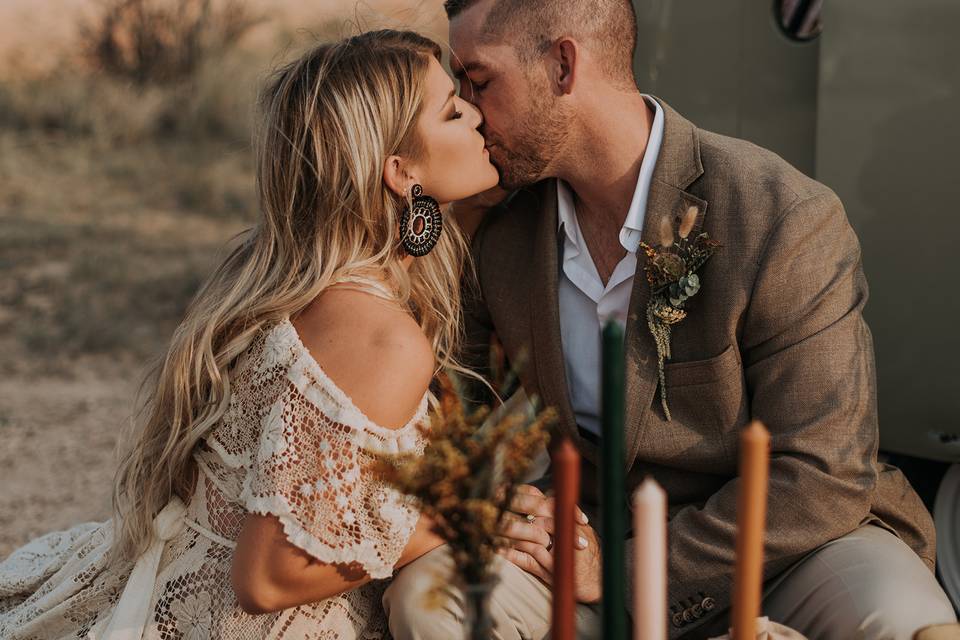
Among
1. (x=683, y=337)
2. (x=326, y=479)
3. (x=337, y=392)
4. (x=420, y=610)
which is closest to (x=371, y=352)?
(x=337, y=392)

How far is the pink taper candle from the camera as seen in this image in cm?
100

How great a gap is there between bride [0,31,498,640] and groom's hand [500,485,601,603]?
0.20 m

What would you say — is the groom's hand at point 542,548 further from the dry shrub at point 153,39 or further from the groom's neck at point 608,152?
the dry shrub at point 153,39

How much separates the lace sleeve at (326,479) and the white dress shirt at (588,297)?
2.35ft

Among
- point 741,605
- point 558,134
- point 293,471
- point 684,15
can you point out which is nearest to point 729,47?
point 684,15

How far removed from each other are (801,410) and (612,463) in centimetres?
138

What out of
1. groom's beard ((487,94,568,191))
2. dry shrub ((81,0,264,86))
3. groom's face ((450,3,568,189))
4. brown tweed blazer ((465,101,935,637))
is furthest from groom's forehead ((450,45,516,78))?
dry shrub ((81,0,264,86))

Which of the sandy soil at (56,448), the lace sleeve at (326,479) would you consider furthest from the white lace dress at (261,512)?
the sandy soil at (56,448)

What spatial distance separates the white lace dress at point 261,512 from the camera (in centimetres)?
203

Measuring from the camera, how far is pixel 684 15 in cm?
337

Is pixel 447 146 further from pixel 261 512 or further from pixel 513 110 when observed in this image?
pixel 261 512

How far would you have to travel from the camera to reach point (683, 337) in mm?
2461

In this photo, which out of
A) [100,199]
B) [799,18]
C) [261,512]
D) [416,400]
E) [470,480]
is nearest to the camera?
[470,480]

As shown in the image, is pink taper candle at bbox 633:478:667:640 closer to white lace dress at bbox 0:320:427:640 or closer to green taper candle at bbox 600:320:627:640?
green taper candle at bbox 600:320:627:640
